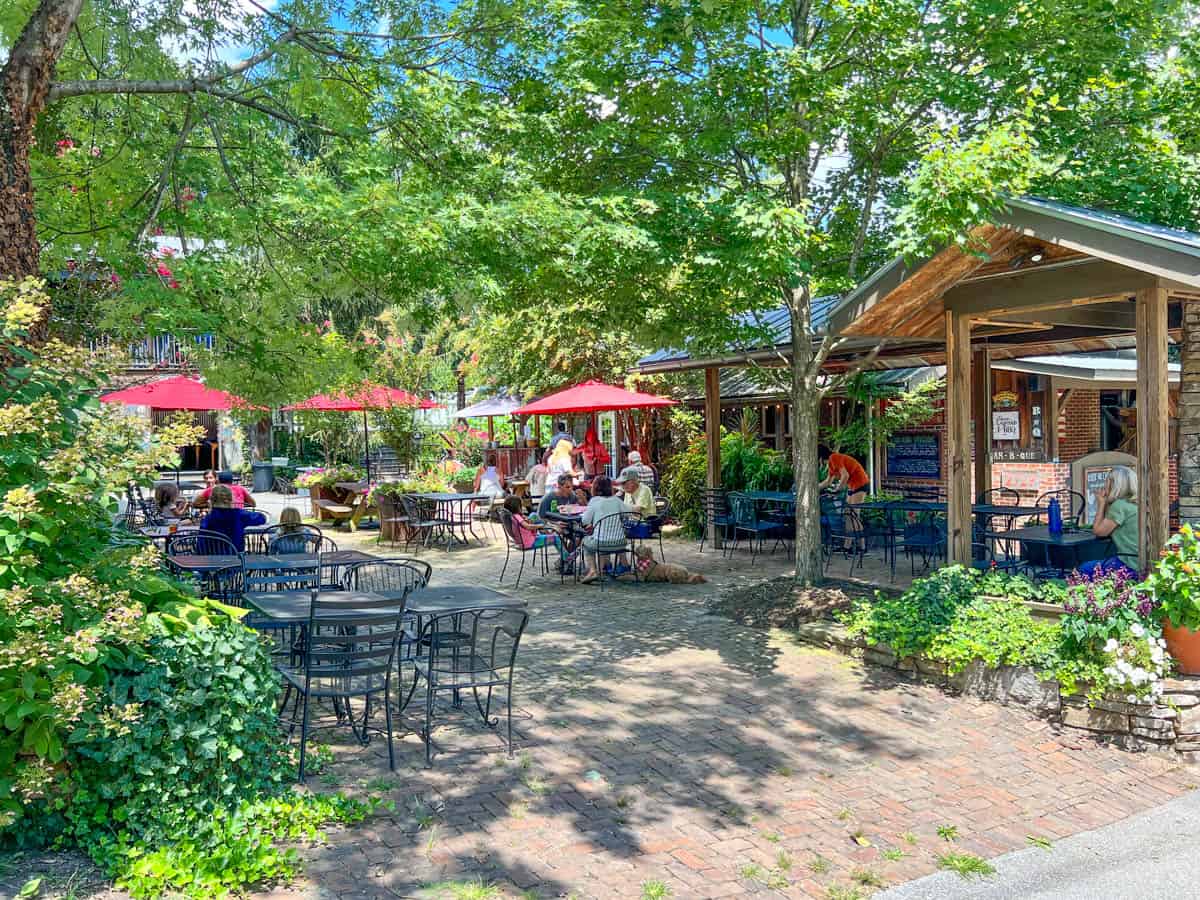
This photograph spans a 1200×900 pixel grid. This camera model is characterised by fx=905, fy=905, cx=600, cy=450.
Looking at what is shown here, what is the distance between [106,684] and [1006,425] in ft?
46.7

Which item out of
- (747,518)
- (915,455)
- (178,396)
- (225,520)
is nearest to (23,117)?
(225,520)

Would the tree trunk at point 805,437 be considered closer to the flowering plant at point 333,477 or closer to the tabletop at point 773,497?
the tabletop at point 773,497

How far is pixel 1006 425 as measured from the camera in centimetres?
1496

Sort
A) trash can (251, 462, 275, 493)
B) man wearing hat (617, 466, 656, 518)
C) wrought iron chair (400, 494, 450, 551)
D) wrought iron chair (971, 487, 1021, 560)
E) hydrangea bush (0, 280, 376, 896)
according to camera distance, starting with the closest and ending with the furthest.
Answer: hydrangea bush (0, 280, 376, 896)
wrought iron chair (971, 487, 1021, 560)
man wearing hat (617, 466, 656, 518)
wrought iron chair (400, 494, 450, 551)
trash can (251, 462, 275, 493)

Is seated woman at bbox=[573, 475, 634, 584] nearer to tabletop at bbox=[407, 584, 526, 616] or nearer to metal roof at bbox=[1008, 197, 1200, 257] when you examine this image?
tabletop at bbox=[407, 584, 526, 616]

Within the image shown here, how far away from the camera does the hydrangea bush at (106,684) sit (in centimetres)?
361

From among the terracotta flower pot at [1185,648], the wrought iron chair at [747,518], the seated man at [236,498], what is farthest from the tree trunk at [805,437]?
the seated man at [236,498]

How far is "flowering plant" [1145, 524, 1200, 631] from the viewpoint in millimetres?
5453

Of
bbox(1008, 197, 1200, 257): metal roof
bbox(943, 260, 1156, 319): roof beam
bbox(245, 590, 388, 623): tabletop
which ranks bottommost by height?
bbox(245, 590, 388, 623): tabletop

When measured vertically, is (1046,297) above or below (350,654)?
above

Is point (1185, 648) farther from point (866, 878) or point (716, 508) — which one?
point (716, 508)

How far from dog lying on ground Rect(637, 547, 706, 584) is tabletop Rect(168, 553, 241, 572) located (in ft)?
16.6

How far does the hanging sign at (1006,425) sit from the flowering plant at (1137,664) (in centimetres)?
1006

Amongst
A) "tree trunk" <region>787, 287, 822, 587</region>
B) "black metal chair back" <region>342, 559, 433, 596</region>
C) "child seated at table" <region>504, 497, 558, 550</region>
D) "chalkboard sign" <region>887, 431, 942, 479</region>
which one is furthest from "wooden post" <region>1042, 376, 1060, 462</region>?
"black metal chair back" <region>342, 559, 433, 596</region>
